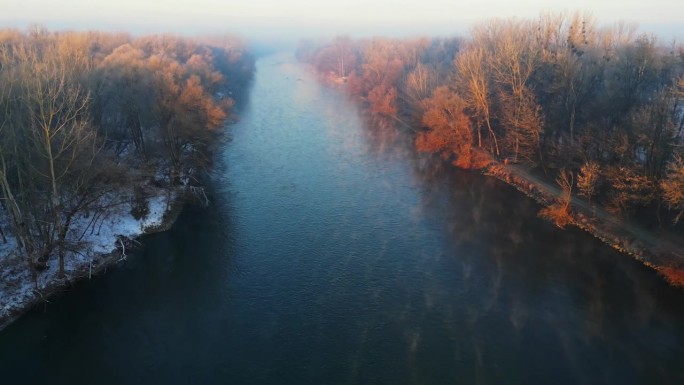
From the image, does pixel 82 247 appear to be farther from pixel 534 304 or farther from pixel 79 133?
pixel 534 304

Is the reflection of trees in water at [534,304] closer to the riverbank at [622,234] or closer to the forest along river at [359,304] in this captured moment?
the forest along river at [359,304]

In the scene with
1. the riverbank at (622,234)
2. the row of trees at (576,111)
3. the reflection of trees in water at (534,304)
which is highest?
the row of trees at (576,111)

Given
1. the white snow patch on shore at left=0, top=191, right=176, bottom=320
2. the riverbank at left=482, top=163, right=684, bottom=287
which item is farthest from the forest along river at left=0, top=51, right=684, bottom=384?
the white snow patch on shore at left=0, top=191, right=176, bottom=320


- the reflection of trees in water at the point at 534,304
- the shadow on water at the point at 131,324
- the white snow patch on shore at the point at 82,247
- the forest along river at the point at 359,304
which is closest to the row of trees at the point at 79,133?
the white snow patch on shore at the point at 82,247

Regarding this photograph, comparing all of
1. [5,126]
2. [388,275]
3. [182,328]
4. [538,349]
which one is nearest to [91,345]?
[182,328]

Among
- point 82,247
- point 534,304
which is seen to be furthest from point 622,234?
point 82,247

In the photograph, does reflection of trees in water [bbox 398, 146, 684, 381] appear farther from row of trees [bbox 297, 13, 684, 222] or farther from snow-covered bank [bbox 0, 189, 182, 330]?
snow-covered bank [bbox 0, 189, 182, 330]
